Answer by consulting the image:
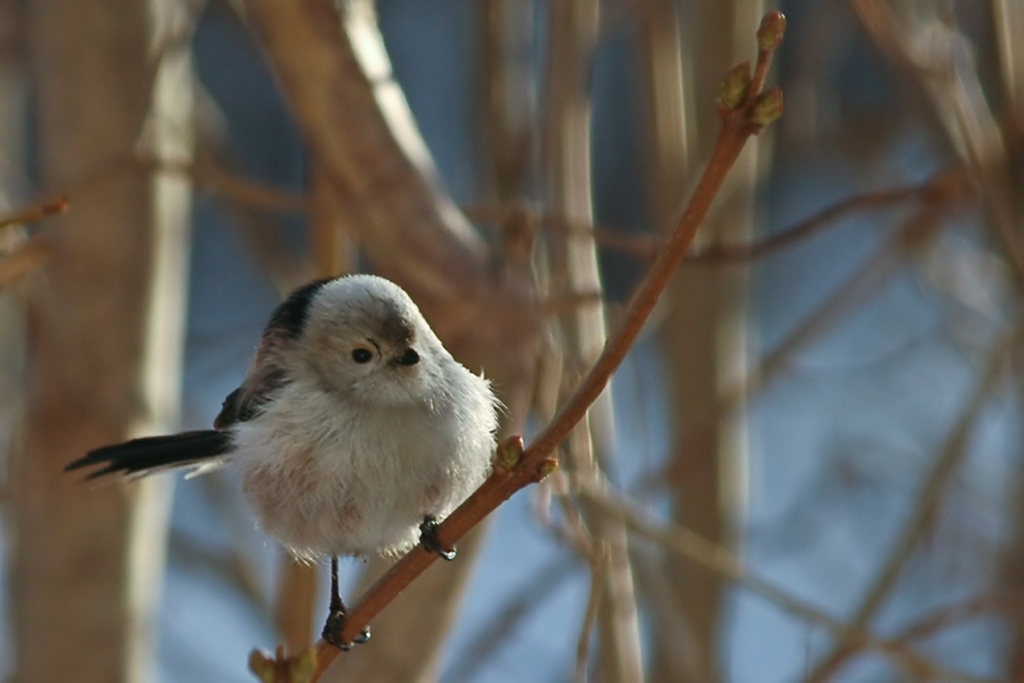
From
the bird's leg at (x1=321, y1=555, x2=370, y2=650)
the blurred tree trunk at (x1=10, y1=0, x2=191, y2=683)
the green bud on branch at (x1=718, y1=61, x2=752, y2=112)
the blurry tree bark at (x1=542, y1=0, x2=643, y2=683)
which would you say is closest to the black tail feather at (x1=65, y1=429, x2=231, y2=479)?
the bird's leg at (x1=321, y1=555, x2=370, y2=650)

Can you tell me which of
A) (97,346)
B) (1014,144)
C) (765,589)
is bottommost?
(97,346)

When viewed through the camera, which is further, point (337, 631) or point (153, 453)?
point (153, 453)

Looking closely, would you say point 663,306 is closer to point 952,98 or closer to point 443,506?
point 952,98

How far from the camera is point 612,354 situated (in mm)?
1006

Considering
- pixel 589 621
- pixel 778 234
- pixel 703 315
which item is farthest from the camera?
pixel 703 315

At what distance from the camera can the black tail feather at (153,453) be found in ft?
5.16

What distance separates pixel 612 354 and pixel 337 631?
444mm

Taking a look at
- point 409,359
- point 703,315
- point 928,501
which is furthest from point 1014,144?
point 409,359

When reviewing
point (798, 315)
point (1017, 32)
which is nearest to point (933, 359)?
point (798, 315)

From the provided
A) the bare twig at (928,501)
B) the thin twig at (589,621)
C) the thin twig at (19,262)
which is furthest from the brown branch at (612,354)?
the bare twig at (928,501)

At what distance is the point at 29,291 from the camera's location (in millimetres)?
2225

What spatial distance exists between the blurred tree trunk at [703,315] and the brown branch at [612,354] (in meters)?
1.31

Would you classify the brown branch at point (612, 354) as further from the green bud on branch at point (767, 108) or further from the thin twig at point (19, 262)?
the thin twig at point (19, 262)

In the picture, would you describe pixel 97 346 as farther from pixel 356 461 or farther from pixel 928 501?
pixel 928 501
